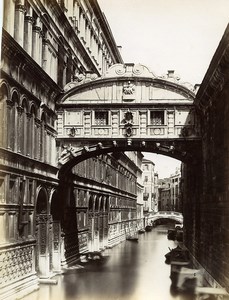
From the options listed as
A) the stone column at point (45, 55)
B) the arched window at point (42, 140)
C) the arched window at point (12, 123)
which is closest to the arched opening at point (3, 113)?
the arched window at point (12, 123)

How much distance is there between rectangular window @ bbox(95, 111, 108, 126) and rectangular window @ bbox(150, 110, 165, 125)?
2.21 m

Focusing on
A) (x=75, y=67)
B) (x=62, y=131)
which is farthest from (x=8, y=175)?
(x=75, y=67)

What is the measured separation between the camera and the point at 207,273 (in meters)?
21.8

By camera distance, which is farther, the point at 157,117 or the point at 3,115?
the point at 157,117

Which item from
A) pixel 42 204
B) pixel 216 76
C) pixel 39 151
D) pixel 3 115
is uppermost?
pixel 216 76

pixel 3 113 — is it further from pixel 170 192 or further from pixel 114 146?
pixel 170 192

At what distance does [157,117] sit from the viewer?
24578 mm

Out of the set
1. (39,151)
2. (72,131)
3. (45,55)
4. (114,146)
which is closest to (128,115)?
(114,146)

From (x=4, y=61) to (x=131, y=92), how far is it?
8671 millimetres

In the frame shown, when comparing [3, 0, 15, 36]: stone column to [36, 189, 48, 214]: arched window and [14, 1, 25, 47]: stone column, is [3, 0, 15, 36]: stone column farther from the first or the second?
[36, 189, 48, 214]: arched window

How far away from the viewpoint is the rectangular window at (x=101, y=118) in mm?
24516

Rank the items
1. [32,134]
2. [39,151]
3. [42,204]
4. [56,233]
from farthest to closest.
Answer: [56,233] → [42,204] → [39,151] → [32,134]

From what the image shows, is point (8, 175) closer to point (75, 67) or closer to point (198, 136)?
point (198, 136)

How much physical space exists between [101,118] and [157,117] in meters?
2.70
